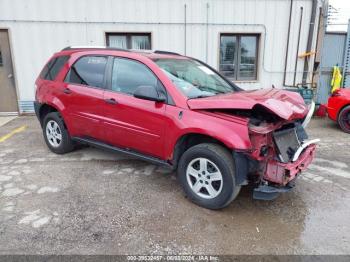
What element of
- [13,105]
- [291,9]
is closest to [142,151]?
[13,105]

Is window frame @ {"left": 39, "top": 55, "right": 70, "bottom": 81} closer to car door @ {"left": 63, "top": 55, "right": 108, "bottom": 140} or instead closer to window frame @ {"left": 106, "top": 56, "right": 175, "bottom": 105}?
car door @ {"left": 63, "top": 55, "right": 108, "bottom": 140}

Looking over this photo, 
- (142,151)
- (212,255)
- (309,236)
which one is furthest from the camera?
(142,151)

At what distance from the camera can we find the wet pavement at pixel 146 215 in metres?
2.59

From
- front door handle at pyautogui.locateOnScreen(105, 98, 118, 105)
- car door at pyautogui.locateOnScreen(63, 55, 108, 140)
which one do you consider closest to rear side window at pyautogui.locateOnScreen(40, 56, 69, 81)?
car door at pyautogui.locateOnScreen(63, 55, 108, 140)

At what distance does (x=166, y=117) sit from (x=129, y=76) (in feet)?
2.87

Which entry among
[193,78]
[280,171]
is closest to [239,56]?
[193,78]

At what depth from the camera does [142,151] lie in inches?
142

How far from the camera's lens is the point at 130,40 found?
828 cm

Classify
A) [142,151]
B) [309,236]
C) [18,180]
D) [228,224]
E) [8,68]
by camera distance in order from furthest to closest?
1. [8,68]
2. [18,180]
3. [142,151]
4. [228,224]
5. [309,236]

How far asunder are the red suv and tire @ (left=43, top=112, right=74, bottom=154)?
0.14 meters

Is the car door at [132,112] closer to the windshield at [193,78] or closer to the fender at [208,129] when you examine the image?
the fender at [208,129]

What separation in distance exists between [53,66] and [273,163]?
3.82 metres

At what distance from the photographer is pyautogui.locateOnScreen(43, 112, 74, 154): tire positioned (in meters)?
4.58

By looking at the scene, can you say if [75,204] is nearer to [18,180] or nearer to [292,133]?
[18,180]
